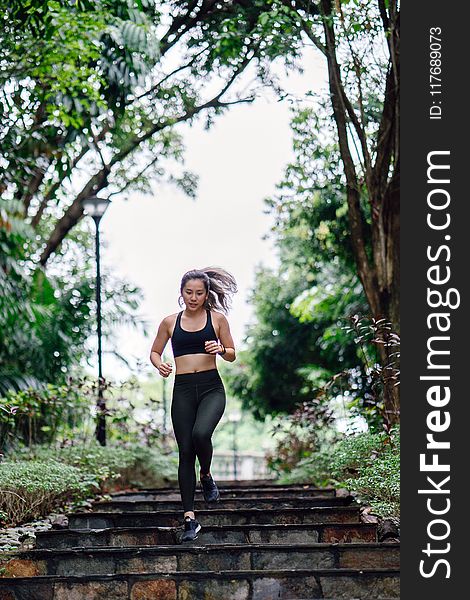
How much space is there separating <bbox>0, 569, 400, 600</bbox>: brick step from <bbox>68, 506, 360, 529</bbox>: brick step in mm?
1641

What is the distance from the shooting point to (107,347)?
48.8 ft

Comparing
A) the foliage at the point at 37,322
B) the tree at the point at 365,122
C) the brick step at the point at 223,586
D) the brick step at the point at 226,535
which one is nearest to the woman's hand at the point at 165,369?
the brick step at the point at 226,535

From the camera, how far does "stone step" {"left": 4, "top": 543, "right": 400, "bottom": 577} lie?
511 cm

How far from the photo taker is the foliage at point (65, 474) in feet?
22.9

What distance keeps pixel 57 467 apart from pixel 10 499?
2.41 feet

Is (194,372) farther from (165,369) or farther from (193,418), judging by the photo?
(193,418)

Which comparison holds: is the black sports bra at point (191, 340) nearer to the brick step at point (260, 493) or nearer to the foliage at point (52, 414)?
the brick step at point (260, 493)

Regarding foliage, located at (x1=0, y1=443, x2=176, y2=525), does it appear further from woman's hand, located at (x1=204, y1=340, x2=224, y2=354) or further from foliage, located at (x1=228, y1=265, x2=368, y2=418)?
foliage, located at (x1=228, y1=265, x2=368, y2=418)

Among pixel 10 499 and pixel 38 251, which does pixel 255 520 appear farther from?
pixel 38 251

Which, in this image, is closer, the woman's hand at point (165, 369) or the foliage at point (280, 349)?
the woman's hand at point (165, 369)

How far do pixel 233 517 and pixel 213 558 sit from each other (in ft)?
4.21

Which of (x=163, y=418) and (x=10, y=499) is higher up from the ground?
(x=163, y=418)

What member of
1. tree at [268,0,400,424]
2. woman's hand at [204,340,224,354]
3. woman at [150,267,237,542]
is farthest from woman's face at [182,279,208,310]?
tree at [268,0,400,424]

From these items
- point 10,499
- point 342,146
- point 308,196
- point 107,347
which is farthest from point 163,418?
point 10,499
